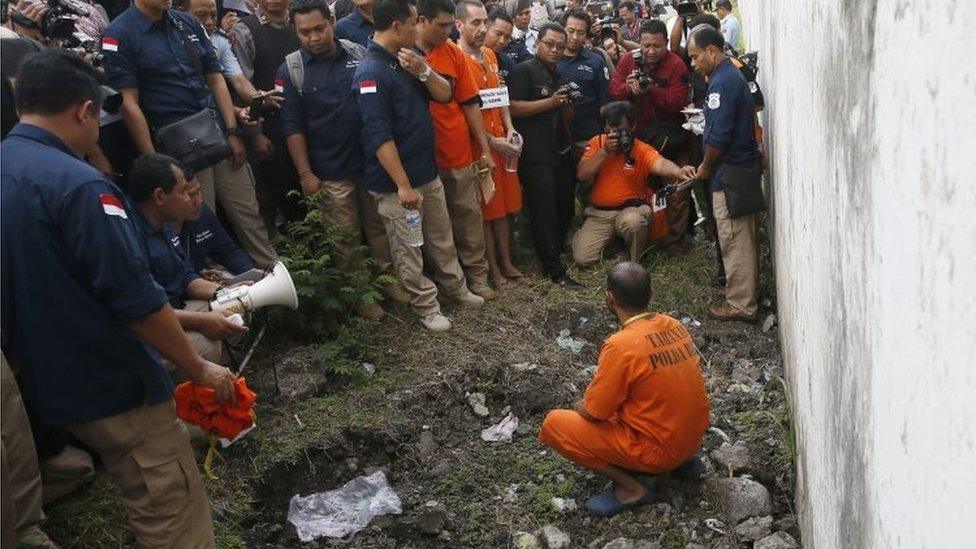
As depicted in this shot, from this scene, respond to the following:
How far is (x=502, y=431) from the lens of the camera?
190 inches

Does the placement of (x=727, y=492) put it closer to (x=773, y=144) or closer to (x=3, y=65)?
(x=773, y=144)

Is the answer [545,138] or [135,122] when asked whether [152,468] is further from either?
[545,138]

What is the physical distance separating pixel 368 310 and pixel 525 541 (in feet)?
7.55

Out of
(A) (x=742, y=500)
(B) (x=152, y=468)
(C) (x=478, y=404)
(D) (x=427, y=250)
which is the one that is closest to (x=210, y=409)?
(B) (x=152, y=468)

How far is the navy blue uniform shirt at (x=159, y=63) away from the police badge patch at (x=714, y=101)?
10.1ft

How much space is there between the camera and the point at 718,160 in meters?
5.97

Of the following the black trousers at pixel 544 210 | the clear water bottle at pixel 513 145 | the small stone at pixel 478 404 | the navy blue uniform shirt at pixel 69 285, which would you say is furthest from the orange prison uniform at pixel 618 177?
the navy blue uniform shirt at pixel 69 285

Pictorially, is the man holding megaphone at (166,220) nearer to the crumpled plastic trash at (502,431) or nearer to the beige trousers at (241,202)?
the beige trousers at (241,202)

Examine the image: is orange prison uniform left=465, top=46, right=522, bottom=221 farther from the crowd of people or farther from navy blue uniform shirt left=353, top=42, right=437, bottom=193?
navy blue uniform shirt left=353, top=42, right=437, bottom=193

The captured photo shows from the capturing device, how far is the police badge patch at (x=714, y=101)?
5.70 meters

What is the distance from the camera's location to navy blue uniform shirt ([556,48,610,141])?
274 inches

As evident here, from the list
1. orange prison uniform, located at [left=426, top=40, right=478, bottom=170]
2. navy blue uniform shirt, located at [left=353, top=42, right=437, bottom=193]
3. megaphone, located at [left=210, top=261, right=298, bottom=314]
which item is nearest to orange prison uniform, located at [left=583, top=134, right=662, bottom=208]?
orange prison uniform, located at [left=426, top=40, right=478, bottom=170]

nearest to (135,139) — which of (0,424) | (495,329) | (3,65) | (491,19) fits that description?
(3,65)

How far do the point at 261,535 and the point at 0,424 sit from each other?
1.32 metres
